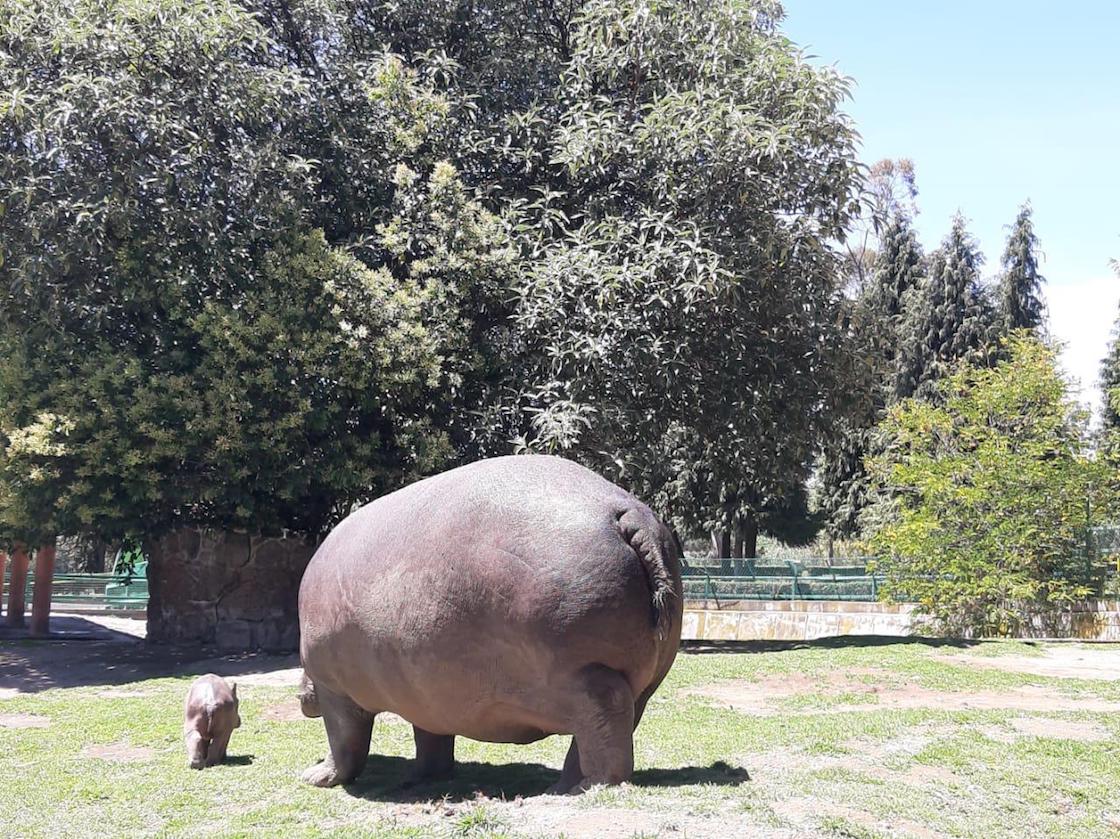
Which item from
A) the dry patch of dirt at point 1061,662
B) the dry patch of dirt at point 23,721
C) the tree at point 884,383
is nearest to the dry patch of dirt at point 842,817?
the dry patch of dirt at point 1061,662

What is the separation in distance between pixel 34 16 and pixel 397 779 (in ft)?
43.5

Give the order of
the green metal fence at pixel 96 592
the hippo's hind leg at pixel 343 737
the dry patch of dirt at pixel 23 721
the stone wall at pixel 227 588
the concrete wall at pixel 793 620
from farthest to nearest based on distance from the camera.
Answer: the green metal fence at pixel 96 592, the concrete wall at pixel 793 620, the stone wall at pixel 227 588, the dry patch of dirt at pixel 23 721, the hippo's hind leg at pixel 343 737

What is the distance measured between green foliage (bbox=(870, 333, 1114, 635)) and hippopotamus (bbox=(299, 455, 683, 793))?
13.0 metres

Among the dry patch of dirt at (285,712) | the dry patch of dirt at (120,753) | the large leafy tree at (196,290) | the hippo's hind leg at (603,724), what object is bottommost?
the dry patch of dirt at (120,753)

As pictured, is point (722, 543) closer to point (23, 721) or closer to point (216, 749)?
point (23, 721)

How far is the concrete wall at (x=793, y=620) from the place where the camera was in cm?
2098

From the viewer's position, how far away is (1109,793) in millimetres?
6766

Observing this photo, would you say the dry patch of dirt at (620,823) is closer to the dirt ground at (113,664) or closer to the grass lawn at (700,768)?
the grass lawn at (700,768)

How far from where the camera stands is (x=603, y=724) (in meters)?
5.61

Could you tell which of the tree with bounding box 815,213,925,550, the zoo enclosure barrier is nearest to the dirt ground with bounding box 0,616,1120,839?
the zoo enclosure barrier

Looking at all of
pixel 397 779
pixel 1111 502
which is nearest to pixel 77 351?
pixel 397 779

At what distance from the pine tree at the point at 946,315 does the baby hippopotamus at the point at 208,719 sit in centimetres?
2836

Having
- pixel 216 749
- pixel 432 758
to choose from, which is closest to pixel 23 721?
pixel 216 749

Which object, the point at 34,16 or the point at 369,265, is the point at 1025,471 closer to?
the point at 369,265
